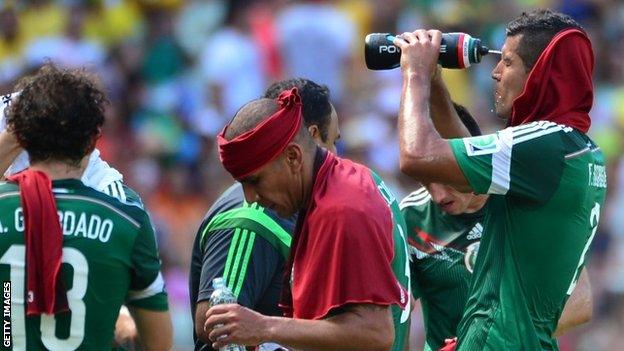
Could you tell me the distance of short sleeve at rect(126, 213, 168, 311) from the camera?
16.0 feet

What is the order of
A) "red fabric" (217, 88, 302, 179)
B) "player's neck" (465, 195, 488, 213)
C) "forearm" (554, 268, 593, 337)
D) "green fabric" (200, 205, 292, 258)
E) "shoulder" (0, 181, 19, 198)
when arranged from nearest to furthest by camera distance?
1. "red fabric" (217, 88, 302, 179)
2. "shoulder" (0, 181, 19, 198)
3. "green fabric" (200, 205, 292, 258)
4. "forearm" (554, 268, 593, 337)
5. "player's neck" (465, 195, 488, 213)

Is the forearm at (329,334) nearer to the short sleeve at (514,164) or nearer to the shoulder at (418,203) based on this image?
the short sleeve at (514,164)

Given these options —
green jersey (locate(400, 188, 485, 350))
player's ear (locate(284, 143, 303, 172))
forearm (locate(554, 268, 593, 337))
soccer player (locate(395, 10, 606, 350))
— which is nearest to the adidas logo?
green jersey (locate(400, 188, 485, 350))

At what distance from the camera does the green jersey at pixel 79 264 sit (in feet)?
15.4

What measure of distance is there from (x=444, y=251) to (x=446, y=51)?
1154mm

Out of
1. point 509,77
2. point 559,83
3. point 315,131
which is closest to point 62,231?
point 315,131

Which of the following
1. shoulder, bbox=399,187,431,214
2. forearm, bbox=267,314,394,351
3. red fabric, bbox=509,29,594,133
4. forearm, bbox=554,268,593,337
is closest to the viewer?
forearm, bbox=267,314,394,351

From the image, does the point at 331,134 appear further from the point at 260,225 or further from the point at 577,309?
the point at 577,309

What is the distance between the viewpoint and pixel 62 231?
4711mm

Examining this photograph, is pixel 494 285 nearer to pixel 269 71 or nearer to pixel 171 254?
pixel 171 254

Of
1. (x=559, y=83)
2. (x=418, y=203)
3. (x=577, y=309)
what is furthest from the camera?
(x=418, y=203)

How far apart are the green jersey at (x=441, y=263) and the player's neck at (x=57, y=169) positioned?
1863mm

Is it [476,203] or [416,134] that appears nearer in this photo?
[416,134]

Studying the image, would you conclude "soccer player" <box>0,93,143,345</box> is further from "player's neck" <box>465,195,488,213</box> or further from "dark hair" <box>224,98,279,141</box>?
"player's neck" <box>465,195,488,213</box>
